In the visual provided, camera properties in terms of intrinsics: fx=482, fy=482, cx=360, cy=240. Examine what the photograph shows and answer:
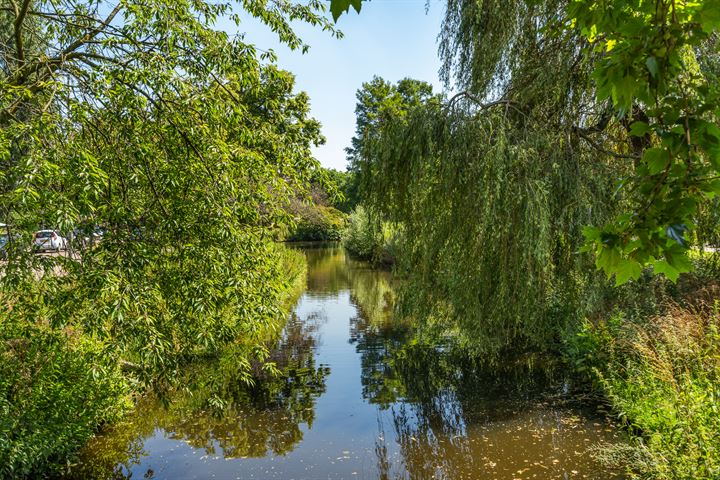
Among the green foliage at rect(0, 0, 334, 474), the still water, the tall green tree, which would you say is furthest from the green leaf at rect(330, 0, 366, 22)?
the still water

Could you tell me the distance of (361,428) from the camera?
679cm

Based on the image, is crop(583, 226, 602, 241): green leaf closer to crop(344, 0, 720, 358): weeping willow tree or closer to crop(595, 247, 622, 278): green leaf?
crop(595, 247, 622, 278): green leaf

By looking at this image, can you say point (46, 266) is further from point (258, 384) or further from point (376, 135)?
point (258, 384)

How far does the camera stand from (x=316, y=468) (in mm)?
5773

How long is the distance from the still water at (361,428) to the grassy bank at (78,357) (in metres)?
0.45

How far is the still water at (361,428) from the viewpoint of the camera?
5.62 meters

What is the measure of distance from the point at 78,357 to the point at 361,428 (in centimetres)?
374

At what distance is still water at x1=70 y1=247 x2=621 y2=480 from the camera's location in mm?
5621

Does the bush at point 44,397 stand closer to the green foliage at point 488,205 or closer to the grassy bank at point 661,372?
the green foliage at point 488,205

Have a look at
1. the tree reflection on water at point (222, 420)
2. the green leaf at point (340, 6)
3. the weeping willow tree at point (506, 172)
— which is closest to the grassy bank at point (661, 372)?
the weeping willow tree at point (506, 172)

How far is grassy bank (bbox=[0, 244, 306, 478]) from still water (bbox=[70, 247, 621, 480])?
45 centimetres

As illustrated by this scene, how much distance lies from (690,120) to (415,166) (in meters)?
4.80

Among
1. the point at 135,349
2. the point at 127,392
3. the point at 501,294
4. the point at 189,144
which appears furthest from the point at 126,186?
the point at 501,294

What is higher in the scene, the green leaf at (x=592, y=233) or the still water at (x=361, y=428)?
the green leaf at (x=592, y=233)
